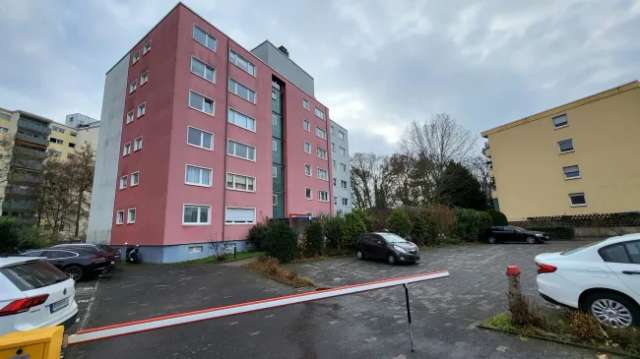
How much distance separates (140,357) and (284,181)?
23207mm

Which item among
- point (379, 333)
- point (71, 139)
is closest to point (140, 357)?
point (379, 333)

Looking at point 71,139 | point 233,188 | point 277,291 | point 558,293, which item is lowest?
point 277,291

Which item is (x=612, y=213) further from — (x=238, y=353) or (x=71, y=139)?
(x=71, y=139)

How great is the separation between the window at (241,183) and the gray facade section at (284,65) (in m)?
13.5

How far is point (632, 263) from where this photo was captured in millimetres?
4656

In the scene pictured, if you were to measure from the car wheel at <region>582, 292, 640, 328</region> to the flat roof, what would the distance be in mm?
29241

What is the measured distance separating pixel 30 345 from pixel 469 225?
2754 cm

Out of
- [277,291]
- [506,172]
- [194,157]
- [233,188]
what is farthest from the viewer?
[506,172]

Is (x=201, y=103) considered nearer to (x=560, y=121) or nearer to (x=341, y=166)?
(x=341, y=166)

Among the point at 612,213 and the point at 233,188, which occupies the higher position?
the point at 233,188

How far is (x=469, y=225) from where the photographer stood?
24.4m

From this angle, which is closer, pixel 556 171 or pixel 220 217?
pixel 220 217

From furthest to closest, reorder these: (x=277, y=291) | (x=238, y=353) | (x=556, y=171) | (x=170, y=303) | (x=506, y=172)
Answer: (x=506, y=172) < (x=556, y=171) < (x=277, y=291) < (x=170, y=303) < (x=238, y=353)

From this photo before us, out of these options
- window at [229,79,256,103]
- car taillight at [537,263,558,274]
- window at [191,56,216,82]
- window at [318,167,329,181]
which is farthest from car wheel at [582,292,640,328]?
window at [318,167,329,181]
